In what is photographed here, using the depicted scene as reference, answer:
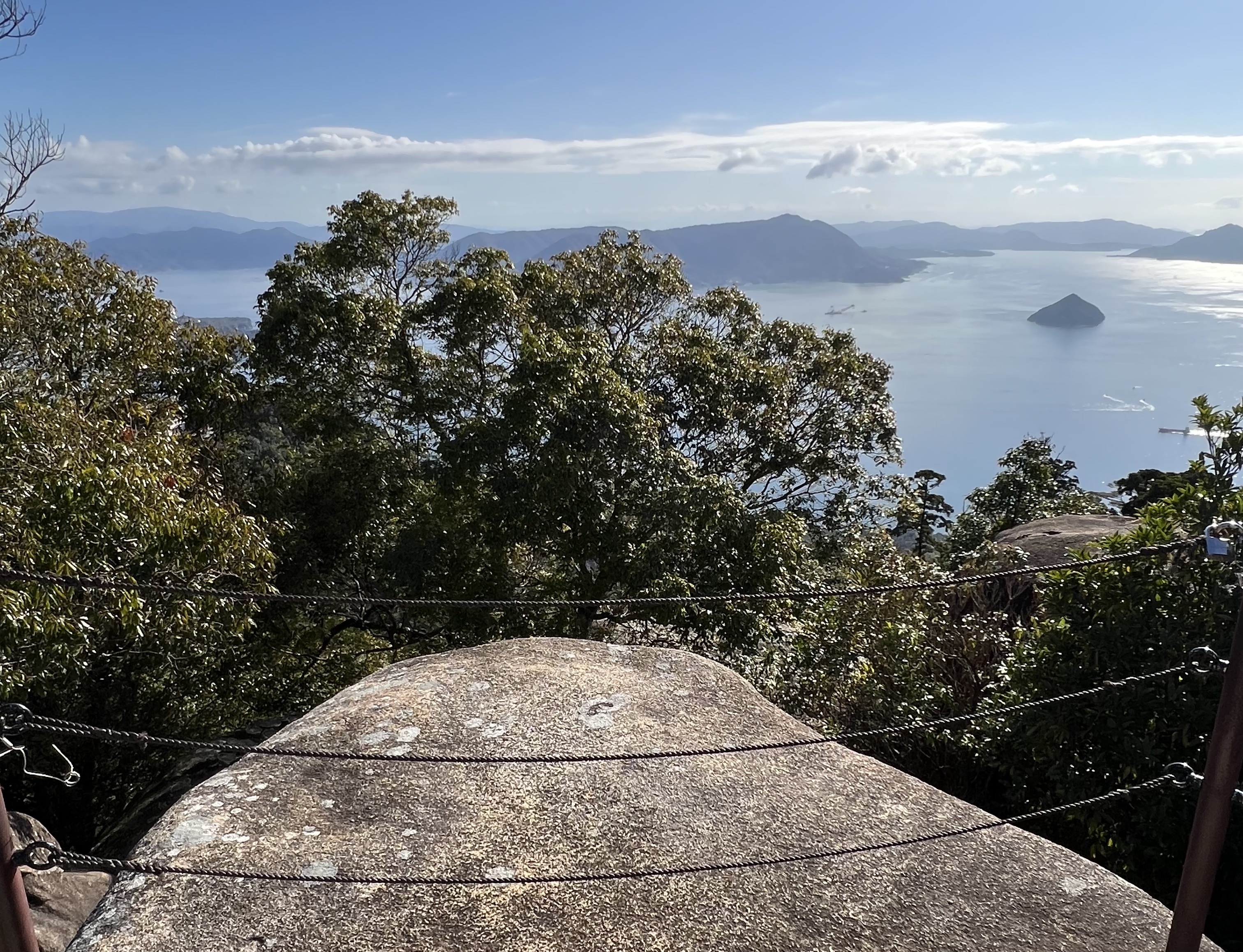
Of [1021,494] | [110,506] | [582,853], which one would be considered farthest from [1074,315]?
[582,853]

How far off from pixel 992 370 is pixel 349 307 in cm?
18341

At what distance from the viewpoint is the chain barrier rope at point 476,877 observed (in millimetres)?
2537

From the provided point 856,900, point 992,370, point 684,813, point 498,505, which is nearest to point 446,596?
point 498,505

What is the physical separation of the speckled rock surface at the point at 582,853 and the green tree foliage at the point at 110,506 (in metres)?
1.48

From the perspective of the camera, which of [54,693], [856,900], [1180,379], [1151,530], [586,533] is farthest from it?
[1180,379]

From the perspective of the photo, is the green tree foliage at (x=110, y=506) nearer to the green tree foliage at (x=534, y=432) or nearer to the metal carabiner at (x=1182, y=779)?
the green tree foliage at (x=534, y=432)

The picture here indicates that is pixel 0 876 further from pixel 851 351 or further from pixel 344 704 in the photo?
pixel 851 351

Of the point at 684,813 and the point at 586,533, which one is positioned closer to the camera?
the point at 684,813

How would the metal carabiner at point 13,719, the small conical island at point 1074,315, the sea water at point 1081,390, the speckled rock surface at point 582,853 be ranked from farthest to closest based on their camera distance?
1. the small conical island at point 1074,315
2. the sea water at point 1081,390
3. the speckled rock surface at point 582,853
4. the metal carabiner at point 13,719

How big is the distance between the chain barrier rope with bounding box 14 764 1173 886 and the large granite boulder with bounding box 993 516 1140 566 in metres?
8.57

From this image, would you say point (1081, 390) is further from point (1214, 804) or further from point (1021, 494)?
point (1214, 804)

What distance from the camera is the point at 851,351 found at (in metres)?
16.0

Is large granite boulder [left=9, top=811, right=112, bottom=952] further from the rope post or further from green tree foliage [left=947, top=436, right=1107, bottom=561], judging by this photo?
green tree foliage [left=947, top=436, right=1107, bottom=561]

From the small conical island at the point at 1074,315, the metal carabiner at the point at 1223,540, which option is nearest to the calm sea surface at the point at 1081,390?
the small conical island at the point at 1074,315
